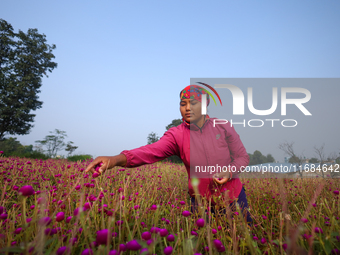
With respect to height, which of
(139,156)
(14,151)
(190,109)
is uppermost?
(190,109)

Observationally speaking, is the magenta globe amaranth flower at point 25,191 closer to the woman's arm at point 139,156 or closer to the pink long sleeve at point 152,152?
the woman's arm at point 139,156

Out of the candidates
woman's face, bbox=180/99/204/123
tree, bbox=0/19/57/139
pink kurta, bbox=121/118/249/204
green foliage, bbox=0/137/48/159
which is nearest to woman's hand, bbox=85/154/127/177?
pink kurta, bbox=121/118/249/204

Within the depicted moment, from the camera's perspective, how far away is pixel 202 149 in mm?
2428

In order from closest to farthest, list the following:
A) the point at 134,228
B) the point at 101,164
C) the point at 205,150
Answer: the point at 134,228 < the point at 101,164 < the point at 205,150

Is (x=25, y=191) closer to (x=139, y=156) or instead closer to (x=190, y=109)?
(x=139, y=156)

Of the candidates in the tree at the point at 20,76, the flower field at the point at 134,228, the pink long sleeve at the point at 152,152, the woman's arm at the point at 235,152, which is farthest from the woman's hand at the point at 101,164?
the tree at the point at 20,76

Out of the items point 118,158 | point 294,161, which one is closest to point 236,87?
point 118,158

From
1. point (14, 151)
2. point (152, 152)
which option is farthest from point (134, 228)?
point (14, 151)

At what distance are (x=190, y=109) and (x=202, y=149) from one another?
0.55 m

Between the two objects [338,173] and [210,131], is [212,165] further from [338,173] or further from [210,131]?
[338,173]

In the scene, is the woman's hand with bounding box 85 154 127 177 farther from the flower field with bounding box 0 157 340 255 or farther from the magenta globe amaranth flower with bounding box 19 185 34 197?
the magenta globe amaranth flower with bounding box 19 185 34 197

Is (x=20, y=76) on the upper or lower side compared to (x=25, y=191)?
upper

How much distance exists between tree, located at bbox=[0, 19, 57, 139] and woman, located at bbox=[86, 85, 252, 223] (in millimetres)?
23848

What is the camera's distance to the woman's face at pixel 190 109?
2473mm
